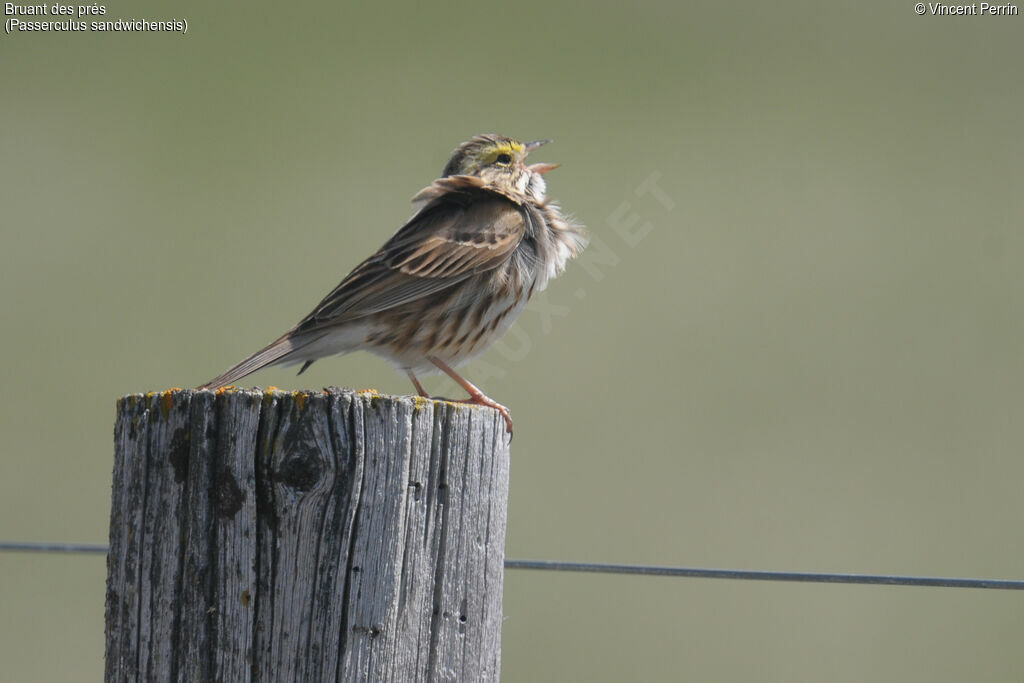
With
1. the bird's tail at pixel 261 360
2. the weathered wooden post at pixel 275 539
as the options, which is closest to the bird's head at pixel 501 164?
the bird's tail at pixel 261 360

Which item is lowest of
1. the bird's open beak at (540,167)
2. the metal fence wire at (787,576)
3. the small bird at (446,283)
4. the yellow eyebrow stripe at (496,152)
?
the metal fence wire at (787,576)

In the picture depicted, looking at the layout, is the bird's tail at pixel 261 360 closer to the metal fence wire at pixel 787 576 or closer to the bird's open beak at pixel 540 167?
the metal fence wire at pixel 787 576

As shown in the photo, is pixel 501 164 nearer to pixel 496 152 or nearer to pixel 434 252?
pixel 496 152

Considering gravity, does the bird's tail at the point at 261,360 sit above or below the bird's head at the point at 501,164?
below

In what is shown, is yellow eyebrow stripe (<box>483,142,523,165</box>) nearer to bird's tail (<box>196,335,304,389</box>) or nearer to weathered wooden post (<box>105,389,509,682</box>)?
bird's tail (<box>196,335,304,389</box>)

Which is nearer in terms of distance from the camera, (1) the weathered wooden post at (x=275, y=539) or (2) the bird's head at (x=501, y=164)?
(1) the weathered wooden post at (x=275, y=539)

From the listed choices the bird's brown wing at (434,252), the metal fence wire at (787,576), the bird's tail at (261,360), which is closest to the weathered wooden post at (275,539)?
the metal fence wire at (787,576)

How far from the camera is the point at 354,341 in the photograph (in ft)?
20.8

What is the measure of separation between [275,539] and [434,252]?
350 centimetres

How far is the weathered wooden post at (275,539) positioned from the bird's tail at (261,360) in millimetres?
1972

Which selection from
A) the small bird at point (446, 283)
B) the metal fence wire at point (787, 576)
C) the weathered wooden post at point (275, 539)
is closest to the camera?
the weathered wooden post at point (275, 539)

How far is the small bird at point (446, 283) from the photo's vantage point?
20.4 ft

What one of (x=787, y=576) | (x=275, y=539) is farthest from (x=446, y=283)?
(x=275, y=539)

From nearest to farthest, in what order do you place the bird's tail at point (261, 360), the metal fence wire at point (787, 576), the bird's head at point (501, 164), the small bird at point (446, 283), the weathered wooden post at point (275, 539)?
1. the weathered wooden post at point (275, 539)
2. the metal fence wire at point (787, 576)
3. the bird's tail at point (261, 360)
4. the small bird at point (446, 283)
5. the bird's head at point (501, 164)
